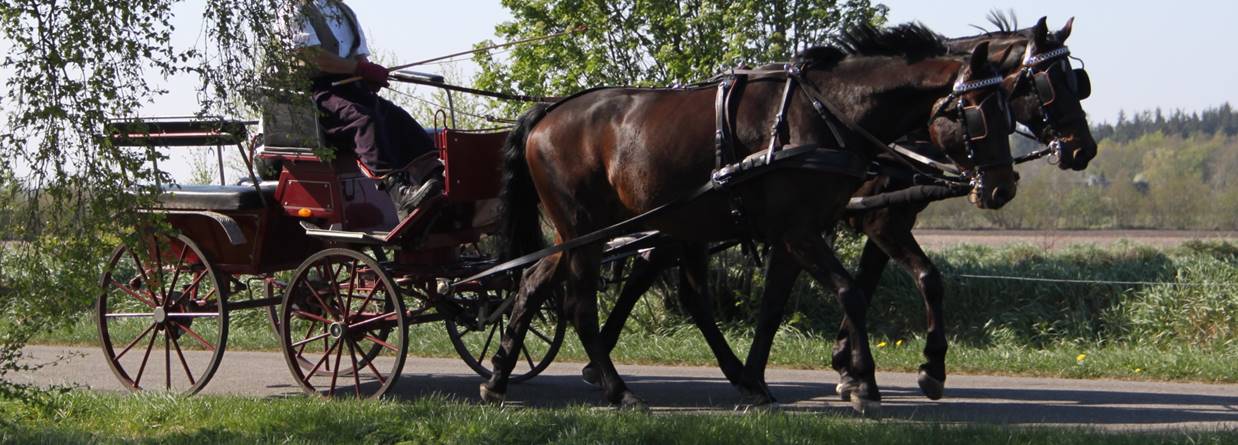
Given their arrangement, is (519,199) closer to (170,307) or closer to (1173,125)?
(170,307)

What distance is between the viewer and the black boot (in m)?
8.23

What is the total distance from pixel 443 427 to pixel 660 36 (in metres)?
6.23

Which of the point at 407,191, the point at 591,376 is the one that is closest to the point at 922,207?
the point at 591,376

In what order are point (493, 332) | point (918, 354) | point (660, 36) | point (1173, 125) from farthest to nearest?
point (1173, 125), point (660, 36), point (918, 354), point (493, 332)

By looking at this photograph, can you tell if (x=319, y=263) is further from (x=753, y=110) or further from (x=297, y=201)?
(x=753, y=110)

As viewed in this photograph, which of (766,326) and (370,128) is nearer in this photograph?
(766,326)

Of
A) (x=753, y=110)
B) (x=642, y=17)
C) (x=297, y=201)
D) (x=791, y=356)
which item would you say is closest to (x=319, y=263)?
(x=297, y=201)

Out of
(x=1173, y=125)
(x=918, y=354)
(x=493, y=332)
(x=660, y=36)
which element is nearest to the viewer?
(x=493, y=332)

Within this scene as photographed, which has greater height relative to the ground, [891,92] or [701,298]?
[891,92]

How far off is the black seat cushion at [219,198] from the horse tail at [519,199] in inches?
64.3

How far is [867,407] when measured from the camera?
284 inches

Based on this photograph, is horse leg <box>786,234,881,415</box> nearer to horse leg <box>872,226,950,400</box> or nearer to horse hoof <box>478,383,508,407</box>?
horse leg <box>872,226,950,400</box>

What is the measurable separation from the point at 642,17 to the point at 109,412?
6.14 metres

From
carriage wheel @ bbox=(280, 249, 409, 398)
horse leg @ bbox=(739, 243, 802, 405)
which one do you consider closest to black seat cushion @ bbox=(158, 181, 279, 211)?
carriage wheel @ bbox=(280, 249, 409, 398)
